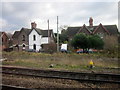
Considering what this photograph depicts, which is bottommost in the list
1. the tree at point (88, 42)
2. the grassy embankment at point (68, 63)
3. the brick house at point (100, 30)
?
the grassy embankment at point (68, 63)

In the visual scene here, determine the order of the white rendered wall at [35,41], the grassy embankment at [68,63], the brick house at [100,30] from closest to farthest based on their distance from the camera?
the grassy embankment at [68,63], the brick house at [100,30], the white rendered wall at [35,41]

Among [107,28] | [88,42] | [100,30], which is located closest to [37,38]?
[88,42]

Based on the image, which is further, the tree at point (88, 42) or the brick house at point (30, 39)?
the brick house at point (30, 39)

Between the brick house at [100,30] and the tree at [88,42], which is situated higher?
the brick house at [100,30]

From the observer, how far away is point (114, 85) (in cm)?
722

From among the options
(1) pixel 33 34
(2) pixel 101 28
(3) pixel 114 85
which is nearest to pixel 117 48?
(3) pixel 114 85

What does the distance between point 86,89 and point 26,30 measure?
42566 mm

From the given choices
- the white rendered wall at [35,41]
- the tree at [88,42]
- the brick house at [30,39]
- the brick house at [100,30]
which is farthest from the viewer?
the brick house at [30,39]

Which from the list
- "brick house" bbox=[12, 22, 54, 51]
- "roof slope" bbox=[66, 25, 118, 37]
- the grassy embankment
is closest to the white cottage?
"brick house" bbox=[12, 22, 54, 51]

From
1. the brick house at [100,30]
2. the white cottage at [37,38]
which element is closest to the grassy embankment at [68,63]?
the white cottage at [37,38]

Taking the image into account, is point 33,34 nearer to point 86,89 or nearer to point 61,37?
point 61,37

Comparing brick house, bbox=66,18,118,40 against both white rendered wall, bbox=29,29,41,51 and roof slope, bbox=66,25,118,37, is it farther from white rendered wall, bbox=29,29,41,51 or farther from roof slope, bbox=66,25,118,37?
white rendered wall, bbox=29,29,41,51

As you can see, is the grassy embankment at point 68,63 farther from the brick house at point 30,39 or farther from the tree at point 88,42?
the brick house at point 30,39

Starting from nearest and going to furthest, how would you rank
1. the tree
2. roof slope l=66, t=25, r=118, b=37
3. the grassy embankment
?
1. the grassy embankment
2. the tree
3. roof slope l=66, t=25, r=118, b=37
